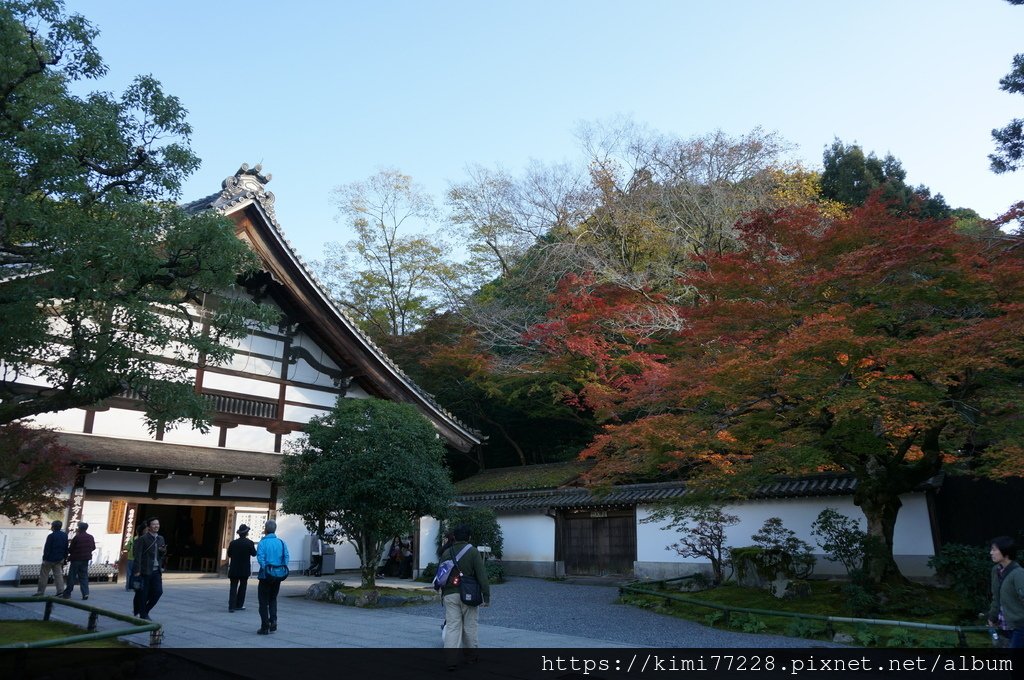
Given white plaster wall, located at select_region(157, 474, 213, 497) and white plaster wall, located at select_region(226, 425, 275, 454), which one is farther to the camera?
white plaster wall, located at select_region(226, 425, 275, 454)

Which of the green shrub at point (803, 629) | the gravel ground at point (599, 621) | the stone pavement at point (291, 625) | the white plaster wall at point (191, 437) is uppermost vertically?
the white plaster wall at point (191, 437)

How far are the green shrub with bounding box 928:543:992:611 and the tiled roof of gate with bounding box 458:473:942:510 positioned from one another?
9.94 feet

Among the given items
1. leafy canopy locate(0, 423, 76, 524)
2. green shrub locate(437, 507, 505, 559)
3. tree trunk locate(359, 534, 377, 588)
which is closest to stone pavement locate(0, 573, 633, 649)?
tree trunk locate(359, 534, 377, 588)

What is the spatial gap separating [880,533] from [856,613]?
185cm

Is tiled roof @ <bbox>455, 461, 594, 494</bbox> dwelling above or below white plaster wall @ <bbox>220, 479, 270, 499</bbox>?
above

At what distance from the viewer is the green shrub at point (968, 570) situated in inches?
417

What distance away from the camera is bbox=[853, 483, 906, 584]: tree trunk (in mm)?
11508

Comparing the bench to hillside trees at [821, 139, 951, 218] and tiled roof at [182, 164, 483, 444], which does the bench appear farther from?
hillside trees at [821, 139, 951, 218]

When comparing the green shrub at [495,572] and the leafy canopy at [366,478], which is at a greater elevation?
the leafy canopy at [366,478]

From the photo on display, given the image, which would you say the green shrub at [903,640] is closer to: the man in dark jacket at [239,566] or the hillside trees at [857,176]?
the man in dark jacket at [239,566]

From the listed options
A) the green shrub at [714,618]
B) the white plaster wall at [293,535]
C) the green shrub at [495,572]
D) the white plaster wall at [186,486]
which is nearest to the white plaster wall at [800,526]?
the green shrub at [495,572]

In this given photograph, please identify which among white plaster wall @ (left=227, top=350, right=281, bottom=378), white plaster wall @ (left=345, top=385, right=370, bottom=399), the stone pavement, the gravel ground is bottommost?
the gravel ground

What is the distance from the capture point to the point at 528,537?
2164 centimetres

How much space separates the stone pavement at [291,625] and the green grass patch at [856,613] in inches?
115
